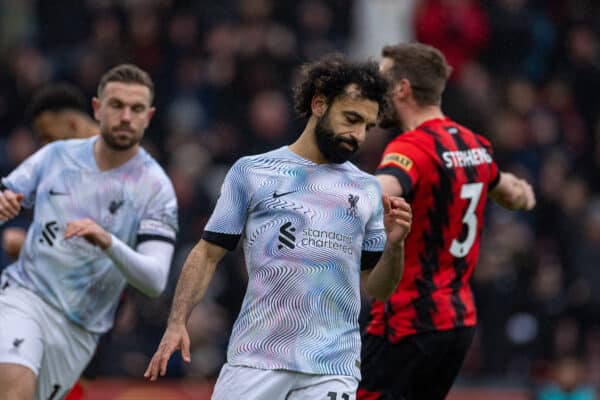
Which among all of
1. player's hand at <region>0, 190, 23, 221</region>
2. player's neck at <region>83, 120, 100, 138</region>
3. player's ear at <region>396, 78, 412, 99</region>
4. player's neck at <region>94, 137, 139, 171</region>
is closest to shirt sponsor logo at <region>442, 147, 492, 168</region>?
player's ear at <region>396, 78, 412, 99</region>

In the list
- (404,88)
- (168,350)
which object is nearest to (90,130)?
(404,88)

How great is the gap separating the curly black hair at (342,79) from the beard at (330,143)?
0.13m

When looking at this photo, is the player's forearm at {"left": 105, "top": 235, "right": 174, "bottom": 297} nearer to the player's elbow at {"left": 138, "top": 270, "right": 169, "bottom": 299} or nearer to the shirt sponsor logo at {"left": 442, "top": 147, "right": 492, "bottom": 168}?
the player's elbow at {"left": 138, "top": 270, "right": 169, "bottom": 299}

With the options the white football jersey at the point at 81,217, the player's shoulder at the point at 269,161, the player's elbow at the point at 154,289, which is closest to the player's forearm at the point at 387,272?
the player's shoulder at the point at 269,161

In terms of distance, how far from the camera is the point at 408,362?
24.6 feet

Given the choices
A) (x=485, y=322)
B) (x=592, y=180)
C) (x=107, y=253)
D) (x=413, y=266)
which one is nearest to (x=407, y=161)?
(x=413, y=266)

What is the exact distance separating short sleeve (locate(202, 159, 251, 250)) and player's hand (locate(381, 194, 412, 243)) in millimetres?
679

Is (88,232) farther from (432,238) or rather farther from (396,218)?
(432,238)

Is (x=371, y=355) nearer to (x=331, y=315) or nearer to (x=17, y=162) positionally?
(x=331, y=315)

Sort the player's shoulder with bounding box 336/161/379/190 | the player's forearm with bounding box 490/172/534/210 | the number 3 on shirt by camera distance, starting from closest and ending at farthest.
A: the player's shoulder with bounding box 336/161/379/190, the number 3 on shirt, the player's forearm with bounding box 490/172/534/210

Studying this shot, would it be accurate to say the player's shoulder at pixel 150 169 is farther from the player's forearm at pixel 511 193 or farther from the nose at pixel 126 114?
the player's forearm at pixel 511 193

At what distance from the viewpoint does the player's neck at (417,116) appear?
308 inches

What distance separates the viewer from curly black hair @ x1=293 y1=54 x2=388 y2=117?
6.57 metres

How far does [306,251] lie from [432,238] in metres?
1.34
